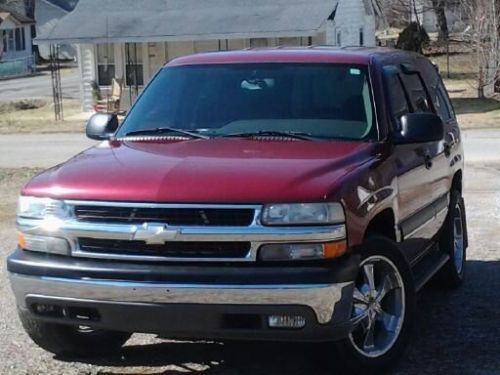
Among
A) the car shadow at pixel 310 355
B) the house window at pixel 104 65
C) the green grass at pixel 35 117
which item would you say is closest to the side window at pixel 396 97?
the car shadow at pixel 310 355

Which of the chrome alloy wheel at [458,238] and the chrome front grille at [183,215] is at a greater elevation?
the chrome front grille at [183,215]

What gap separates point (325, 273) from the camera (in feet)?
15.2

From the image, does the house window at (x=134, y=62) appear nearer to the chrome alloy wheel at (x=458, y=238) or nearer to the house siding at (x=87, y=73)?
the house siding at (x=87, y=73)

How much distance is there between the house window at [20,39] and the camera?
217 feet

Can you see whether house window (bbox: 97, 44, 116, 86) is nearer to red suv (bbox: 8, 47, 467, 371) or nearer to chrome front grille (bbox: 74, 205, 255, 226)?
red suv (bbox: 8, 47, 467, 371)

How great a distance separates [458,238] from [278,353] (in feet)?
8.25

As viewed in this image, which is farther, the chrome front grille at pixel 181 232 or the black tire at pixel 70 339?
the black tire at pixel 70 339

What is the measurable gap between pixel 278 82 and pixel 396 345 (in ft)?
6.03

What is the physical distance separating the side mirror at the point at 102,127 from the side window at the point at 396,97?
5.94 feet

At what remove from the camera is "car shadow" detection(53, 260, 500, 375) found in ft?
17.9

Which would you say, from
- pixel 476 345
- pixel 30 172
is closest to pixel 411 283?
pixel 476 345

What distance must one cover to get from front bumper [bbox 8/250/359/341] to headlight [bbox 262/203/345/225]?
0.73 ft

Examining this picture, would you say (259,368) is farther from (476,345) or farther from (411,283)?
(476,345)

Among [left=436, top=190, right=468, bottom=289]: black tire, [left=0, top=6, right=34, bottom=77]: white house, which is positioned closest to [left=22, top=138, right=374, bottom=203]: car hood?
[left=436, top=190, right=468, bottom=289]: black tire
